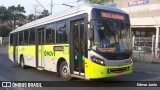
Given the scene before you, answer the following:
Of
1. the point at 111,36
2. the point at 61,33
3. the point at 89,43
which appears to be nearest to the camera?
the point at 89,43

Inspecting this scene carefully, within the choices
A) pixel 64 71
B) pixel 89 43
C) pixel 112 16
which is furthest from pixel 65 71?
pixel 112 16

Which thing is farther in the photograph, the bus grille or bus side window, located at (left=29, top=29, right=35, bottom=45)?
bus side window, located at (left=29, top=29, right=35, bottom=45)

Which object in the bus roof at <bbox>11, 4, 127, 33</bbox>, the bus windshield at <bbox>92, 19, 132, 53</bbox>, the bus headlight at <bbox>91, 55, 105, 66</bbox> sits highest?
the bus roof at <bbox>11, 4, 127, 33</bbox>

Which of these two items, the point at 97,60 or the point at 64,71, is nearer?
the point at 97,60

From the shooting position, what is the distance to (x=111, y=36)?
10992 millimetres

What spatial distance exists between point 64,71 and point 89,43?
261 cm

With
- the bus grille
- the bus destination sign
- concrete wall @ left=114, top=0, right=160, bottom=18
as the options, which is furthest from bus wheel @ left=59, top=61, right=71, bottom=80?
concrete wall @ left=114, top=0, right=160, bottom=18

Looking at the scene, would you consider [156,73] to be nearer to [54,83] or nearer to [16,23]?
[54,83]

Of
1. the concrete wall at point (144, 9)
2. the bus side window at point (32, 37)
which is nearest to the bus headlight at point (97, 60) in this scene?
the bus side window at point (32, 37)

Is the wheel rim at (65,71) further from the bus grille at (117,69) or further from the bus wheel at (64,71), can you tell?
the bus grille at (117,69)

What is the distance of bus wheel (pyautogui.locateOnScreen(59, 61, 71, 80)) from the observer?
12.6 metres

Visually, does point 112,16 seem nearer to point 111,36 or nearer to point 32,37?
point 111,36

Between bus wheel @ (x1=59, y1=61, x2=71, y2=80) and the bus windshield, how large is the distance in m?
2.39

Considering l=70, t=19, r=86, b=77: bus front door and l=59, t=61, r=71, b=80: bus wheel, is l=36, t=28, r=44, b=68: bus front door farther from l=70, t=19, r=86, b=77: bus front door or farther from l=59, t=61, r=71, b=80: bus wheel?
l=70, t=19, r=86, b=77: bus front door
